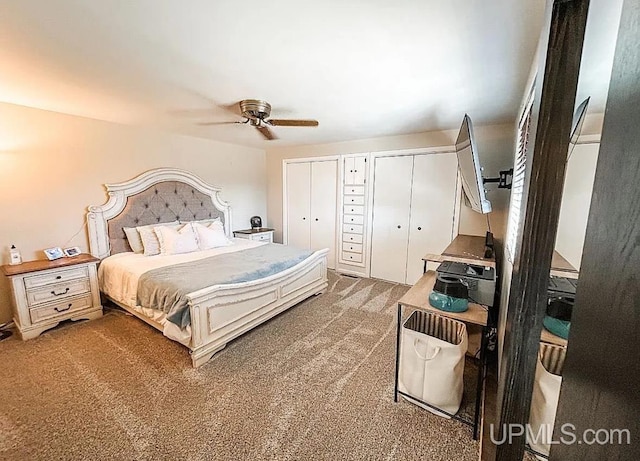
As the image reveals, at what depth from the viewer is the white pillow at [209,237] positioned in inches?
142

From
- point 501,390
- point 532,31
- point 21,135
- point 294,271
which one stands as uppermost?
point 532,31

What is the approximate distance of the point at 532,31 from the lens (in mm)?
1341

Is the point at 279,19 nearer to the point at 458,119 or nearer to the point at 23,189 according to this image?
the point at 458,119

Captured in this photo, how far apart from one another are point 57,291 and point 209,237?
1.56 metres

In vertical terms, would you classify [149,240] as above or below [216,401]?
above

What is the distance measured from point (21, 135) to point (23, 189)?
0.51m

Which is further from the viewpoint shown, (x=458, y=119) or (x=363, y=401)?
(x=458, y=119)

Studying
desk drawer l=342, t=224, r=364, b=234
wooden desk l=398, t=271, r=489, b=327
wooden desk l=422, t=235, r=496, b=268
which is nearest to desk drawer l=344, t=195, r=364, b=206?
desk drawer l=342, t=224, r=364, b=234

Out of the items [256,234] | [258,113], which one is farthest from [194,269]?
[256,234]

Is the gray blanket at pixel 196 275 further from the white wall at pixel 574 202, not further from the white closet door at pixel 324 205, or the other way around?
the white wall at pixel 574 202

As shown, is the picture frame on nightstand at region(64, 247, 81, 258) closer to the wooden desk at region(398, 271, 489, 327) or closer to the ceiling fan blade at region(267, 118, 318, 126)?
the ceiling fan blade at region(267, 118, 318, 126)

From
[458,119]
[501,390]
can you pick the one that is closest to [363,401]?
[501,390]

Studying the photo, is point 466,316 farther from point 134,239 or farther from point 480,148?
point 134,239

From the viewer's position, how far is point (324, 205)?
4.59 metres
